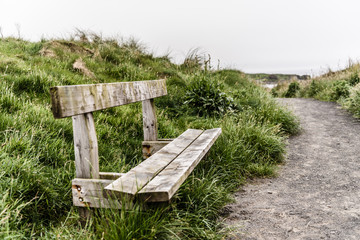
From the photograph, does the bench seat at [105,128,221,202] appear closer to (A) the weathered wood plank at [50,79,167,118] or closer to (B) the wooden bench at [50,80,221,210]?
(B) the wooden bench at [50,80,221,210]

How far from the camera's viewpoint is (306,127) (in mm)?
8164

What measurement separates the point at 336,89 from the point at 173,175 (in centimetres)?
1119

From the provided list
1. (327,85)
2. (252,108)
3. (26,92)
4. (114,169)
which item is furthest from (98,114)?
(327,85)

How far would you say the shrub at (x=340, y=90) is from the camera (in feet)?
37.6

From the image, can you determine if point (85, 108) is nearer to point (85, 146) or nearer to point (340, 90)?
point (85, 146)

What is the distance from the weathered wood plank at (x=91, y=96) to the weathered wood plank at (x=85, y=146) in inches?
4.4

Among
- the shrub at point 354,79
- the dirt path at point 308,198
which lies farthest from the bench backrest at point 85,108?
the shrub at point 354,79

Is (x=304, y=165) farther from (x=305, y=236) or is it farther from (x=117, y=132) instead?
(x=117, y=132)

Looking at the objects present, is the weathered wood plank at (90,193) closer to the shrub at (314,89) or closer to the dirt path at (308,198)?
the dirt path at (308,198)

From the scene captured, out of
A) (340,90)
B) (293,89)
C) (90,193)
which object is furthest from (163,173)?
(293,89)

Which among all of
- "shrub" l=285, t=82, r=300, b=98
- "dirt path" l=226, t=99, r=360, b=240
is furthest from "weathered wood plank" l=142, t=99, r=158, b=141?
"shrub" l=285, t=82, r=300, b=98

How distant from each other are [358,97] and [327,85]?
5.41 m

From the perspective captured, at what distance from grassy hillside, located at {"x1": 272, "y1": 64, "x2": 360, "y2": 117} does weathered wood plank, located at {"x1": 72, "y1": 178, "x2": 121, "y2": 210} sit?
27.5 feet

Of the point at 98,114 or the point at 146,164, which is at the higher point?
the point at 98,114
